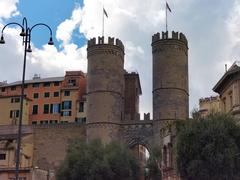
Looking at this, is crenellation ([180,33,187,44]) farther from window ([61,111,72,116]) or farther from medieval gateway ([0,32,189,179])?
window ([61,111,72,116])

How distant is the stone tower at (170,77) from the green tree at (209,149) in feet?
113

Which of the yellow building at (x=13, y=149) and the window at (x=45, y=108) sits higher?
the window at (x=45, y=108)

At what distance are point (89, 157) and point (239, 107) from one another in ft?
53.6

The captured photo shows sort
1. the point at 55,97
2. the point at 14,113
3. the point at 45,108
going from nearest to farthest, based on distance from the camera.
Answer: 1. the point at 14,113
2. the point at 55,97
3. the point at 45,108

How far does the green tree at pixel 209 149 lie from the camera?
30.5 meters

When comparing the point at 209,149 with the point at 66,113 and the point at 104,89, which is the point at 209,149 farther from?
the point at 66,113

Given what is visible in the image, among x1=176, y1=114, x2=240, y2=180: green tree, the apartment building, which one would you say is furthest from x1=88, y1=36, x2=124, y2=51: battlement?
x1=176, y1=114, x2=240, y2=180: green tree

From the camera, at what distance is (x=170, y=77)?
68125mm

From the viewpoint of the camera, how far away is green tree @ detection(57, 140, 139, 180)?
47.2 meters

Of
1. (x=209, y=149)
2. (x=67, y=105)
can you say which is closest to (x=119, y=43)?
(x=67, y=105)

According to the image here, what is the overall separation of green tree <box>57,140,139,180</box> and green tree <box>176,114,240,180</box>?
16.0m

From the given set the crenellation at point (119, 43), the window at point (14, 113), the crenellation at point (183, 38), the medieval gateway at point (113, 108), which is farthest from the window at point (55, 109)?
the crenellation at point (183, 38)

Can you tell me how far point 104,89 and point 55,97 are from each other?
2466cm

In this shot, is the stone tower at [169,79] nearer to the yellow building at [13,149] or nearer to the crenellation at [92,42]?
the crenellation at [92,42]
